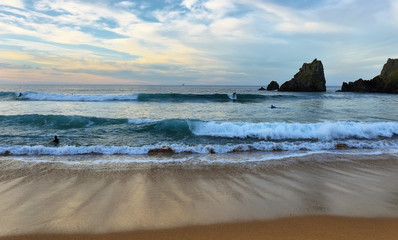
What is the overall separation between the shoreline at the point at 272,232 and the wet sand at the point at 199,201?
0.01 metres

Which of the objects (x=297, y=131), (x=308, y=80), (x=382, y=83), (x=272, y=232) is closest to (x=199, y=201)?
(x=272, y=232)

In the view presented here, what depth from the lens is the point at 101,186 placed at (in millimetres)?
4148

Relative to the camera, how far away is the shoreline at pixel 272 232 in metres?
2.66

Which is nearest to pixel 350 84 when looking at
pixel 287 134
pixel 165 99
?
pixel 165 99

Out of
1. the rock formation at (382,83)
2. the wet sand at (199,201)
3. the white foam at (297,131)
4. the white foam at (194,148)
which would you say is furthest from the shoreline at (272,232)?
the rock formation at (382,83)

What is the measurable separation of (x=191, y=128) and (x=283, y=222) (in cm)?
697

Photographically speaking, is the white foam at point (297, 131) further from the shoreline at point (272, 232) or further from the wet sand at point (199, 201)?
the shoreline at point (272, 232)

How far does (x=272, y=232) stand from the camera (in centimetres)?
275

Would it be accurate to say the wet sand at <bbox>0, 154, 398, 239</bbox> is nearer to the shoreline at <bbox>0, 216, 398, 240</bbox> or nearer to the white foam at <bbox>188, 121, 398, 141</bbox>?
the shoreline at <bbox>0, 216, 398, 240</bbox>

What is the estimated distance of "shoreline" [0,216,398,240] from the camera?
266cm

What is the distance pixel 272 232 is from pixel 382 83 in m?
62.6

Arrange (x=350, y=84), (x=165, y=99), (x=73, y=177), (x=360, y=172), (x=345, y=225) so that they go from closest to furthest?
(x=345, y=225)
(x=73, y=177)
(x=360, y=172)
(x=165, y=99)
(x=350, y=84)

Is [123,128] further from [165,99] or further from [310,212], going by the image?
[165,99]

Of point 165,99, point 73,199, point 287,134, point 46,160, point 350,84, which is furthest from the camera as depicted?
point 350,84
